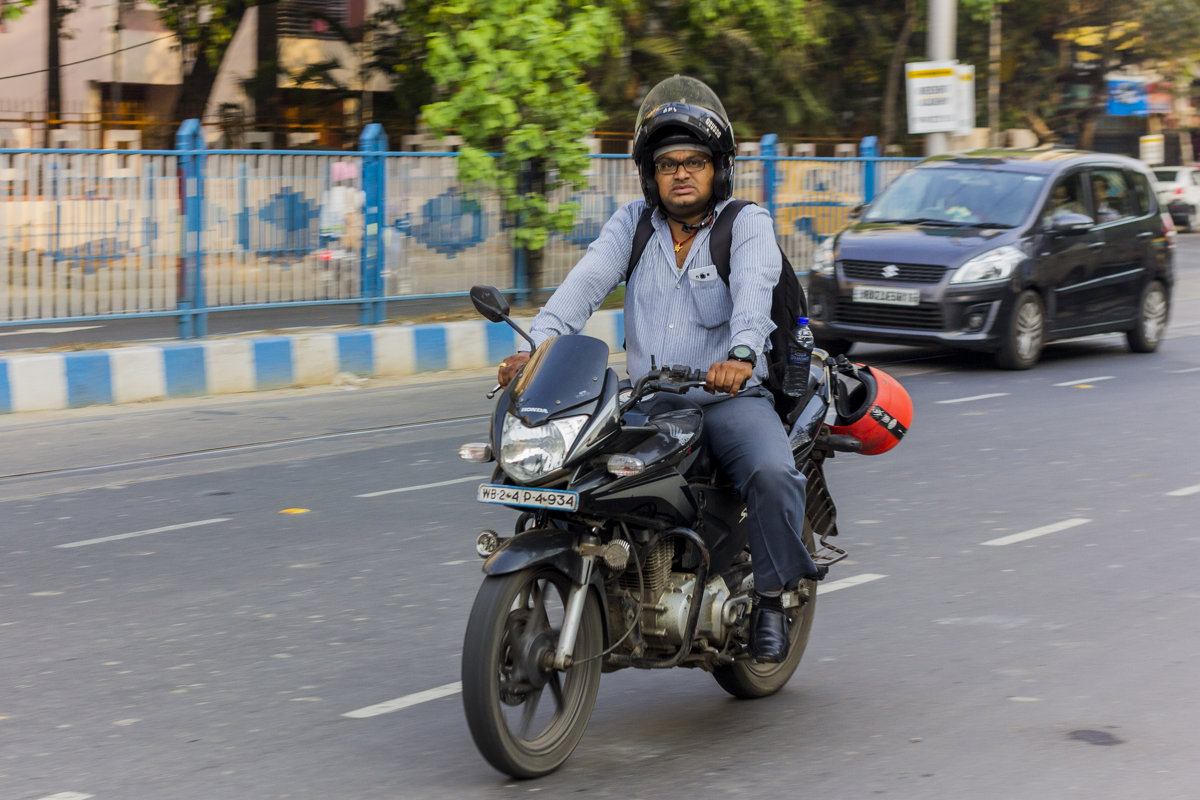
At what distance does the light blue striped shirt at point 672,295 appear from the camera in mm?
4207

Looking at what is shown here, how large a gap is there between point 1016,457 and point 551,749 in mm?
5515

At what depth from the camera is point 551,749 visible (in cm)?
388

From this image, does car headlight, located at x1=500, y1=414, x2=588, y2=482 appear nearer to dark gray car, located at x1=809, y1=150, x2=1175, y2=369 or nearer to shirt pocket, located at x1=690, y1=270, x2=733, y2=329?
shirt pocket, located at x1=690, y1=270, x2=733, y2=329

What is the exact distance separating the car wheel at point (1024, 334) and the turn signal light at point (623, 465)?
30.9ft

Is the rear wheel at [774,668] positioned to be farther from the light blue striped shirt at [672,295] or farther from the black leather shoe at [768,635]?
the light blue striped shirt at [672,295]

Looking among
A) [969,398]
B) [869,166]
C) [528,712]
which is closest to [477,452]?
[528,712]

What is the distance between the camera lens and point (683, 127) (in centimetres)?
413

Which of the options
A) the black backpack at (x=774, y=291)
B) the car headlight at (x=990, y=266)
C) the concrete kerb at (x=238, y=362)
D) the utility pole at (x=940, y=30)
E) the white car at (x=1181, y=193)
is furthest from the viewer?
Answer: the white car at (x=1181, y=193)

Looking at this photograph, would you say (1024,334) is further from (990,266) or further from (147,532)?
(147,532)

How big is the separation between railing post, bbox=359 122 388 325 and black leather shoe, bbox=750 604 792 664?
9386 mm

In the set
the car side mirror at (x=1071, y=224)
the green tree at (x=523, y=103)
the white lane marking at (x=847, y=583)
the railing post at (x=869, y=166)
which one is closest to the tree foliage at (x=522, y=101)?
the green tree at (x=523, y=103)

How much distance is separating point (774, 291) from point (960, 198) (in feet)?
31.8

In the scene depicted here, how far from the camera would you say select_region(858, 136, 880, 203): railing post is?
1883cm

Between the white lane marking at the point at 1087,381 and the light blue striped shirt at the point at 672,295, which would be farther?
the white lane marking at the point at 1087,381
